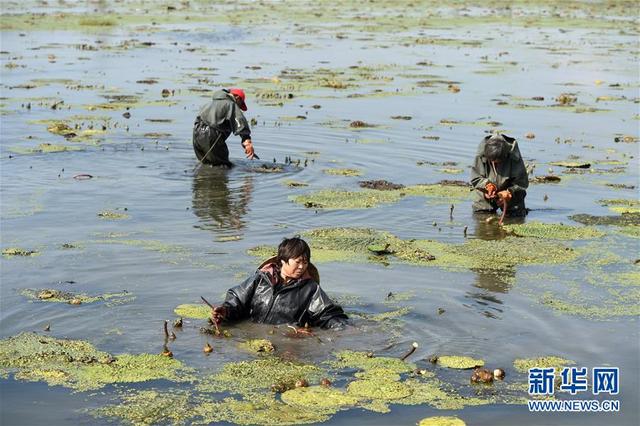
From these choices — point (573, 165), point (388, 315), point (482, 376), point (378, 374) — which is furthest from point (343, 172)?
point (482, 376)

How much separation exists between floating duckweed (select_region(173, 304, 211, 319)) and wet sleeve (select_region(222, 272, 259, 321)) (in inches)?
16.1

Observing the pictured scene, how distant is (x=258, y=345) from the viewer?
340 inches

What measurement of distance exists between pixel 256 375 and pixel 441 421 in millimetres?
1576

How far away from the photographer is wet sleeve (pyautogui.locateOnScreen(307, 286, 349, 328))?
8.99 m

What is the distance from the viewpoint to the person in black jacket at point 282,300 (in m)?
8.98

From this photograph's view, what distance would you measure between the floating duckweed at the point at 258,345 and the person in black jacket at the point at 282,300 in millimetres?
364

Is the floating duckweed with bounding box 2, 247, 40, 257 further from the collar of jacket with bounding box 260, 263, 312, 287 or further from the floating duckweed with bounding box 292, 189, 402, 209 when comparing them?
the floating duckweed with bounding box 292, 189, 402, 209

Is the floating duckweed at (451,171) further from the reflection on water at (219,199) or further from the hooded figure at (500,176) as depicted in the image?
the reflection on water at (219,199)

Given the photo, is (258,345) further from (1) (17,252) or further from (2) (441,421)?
(1) (17,252)

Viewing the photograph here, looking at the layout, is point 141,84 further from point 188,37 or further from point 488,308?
point 488,308

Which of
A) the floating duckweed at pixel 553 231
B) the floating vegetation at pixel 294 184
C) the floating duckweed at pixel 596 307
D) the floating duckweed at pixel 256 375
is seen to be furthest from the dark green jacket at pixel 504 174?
the floating duckweed at pixel 256 375

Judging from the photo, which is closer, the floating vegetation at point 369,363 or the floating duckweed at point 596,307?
the floating vegetation at point 369,363

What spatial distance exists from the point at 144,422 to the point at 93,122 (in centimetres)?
1308

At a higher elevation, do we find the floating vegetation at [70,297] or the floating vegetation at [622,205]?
the floating vegetation at [622,205]
